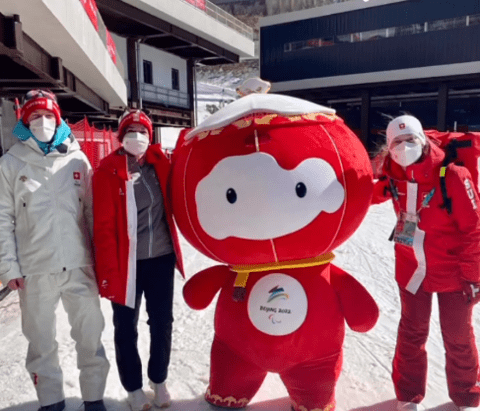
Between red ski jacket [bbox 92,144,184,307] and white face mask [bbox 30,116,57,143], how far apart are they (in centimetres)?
36

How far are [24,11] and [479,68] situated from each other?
58.0 ft

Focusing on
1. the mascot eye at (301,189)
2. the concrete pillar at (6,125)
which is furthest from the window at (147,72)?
the mascot eye at (301,189)

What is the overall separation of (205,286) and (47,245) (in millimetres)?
986

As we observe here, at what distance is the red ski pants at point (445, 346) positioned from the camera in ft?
8.69

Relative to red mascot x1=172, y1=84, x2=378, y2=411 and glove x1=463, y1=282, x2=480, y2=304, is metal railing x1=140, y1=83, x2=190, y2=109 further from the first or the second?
glove x1=463, y1=282, x2=480, y2=304

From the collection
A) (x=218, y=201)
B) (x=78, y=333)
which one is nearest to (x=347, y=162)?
(x=218, y=201)

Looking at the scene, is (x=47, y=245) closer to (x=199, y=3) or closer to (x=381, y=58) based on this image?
(x=381, y=58)

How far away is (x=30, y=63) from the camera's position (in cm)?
752

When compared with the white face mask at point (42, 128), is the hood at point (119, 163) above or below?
below

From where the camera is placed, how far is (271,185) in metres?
2.34

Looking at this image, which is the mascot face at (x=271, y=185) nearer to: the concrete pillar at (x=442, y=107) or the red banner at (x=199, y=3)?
the concrete pillar at (x=442, y=107)

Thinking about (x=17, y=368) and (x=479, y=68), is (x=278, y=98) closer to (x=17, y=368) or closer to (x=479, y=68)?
(x=17, y=368)

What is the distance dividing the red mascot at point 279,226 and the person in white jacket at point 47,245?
65 cm

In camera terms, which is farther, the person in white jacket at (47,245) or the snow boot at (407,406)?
the snow boot at (407,406)
